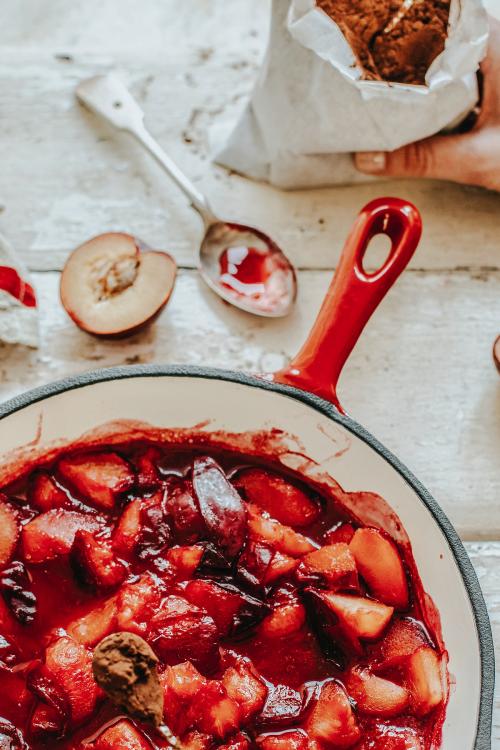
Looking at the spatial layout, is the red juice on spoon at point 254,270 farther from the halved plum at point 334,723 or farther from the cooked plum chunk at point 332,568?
the halved plum at point 334,723

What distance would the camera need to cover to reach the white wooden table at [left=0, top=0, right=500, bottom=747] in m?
1.72

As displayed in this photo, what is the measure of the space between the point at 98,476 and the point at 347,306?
552mm

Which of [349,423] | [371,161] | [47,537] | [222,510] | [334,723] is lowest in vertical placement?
[334,723]

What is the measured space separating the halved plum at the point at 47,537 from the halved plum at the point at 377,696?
1.84 ft

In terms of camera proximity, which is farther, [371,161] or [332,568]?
[371,161]

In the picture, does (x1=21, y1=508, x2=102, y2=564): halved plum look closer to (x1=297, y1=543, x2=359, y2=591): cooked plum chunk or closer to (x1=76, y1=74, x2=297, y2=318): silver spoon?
(x1=297, y1=543, x2=359, y2=591): cooked plum chunk

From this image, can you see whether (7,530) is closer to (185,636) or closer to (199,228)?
(185,636)

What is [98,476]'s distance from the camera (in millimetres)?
1518

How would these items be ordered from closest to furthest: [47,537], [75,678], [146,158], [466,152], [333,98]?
[75,678]
[47,537]
[333,98]
[466,152]
[146,158]

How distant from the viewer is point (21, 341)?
5.53 feet

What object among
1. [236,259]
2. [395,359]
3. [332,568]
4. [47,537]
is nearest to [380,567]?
[332,568]

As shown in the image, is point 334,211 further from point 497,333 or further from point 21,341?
point 21,341

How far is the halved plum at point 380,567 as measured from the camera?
1495mm

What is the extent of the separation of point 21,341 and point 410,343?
2.69ft
